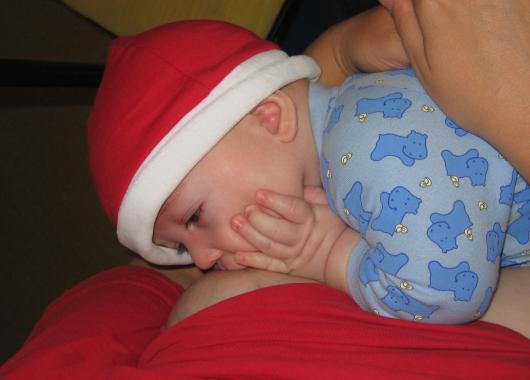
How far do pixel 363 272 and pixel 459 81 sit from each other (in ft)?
0.97

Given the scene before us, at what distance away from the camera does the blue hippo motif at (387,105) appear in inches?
27.6

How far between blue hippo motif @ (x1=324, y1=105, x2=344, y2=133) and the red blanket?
252 millimetres

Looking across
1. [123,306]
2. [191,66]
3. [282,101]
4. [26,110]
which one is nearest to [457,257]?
[282,101]

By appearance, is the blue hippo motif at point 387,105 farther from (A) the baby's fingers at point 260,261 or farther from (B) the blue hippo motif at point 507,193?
(A) the baby's fingers at point 260,261

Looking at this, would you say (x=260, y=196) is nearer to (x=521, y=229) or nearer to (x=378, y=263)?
(x=378, y=263)

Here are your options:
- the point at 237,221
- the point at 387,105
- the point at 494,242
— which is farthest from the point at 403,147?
the point at 237,221

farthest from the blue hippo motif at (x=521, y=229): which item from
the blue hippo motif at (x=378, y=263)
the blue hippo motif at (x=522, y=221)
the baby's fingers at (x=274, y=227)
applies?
the baby's fingers at (x=274, y=227)

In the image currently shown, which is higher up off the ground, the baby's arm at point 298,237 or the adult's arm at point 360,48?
the adult's arm at point 360,48

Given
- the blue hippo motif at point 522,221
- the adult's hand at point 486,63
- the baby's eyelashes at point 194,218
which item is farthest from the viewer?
the baby's eyelashes at point 194,218

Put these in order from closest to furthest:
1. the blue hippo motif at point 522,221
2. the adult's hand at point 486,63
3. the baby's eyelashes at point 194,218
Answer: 1. the adult's hand at point 486,63
2. the blue hippo motif at point 522,221
3. the baby's eyelashes at point 194,218

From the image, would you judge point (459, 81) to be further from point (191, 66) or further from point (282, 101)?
point (191, 66)

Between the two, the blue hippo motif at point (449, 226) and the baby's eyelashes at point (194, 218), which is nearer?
the blue hippo motif at point (449, 226)

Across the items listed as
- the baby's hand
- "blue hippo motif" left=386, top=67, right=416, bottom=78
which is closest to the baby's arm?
the baby's hand

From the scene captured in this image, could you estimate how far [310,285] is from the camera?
795 millimetres
